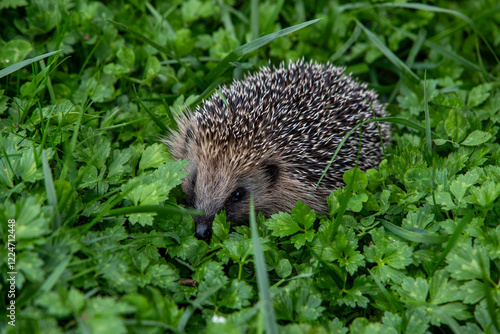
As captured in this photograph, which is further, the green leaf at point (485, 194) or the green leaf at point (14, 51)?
the green leaf at point (14, 51)

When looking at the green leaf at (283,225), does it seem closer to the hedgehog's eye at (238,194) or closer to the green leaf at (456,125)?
the hedgehog's eye at (238,194)

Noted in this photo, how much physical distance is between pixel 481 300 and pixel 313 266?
87cm

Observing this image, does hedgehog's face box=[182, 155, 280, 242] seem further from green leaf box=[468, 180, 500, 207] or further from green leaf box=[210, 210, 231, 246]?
green leaf box=[468, 180, 500, 207]

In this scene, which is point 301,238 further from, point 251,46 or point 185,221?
point 251,46

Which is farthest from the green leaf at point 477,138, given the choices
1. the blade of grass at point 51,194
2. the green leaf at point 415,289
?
the blade of grass at point 51,194

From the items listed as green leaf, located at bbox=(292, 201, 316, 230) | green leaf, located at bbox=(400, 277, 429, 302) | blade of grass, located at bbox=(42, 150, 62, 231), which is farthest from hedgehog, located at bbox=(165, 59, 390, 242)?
green leaf, located at bbox=(400, 277, 429, 302)

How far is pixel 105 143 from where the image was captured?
2721 millimetres

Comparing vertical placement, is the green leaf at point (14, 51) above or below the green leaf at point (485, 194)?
above

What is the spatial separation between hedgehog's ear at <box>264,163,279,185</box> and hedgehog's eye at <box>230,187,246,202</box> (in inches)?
9.3

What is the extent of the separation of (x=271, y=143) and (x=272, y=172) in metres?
0.35

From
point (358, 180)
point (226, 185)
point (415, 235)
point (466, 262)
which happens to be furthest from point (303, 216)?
point (466, 262)

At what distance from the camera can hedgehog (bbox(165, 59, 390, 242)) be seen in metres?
3.16

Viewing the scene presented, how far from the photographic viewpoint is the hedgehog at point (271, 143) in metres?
3.16

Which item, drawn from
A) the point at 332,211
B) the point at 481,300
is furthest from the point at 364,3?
the point at 481,300
